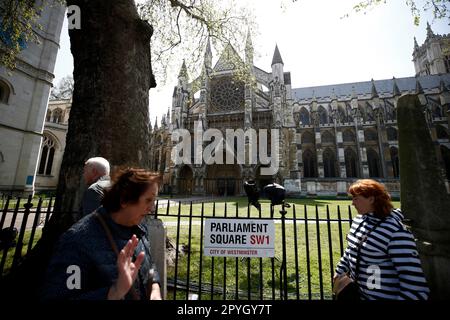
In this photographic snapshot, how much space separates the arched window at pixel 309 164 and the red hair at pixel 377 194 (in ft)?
96.5

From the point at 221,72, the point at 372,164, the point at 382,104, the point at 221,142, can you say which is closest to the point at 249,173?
the point at 221,142

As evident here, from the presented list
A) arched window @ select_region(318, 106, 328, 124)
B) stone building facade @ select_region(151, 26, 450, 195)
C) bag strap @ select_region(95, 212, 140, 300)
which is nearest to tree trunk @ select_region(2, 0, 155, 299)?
bag strap @ select_region(95, 212, 140, 300)

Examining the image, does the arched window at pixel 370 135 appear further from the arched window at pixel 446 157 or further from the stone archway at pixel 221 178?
the stone archway at pixel 221 178

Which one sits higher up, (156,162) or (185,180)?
(156,162)

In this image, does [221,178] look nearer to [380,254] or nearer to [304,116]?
[304,116]

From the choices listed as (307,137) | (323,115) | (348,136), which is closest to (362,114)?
(323,115)

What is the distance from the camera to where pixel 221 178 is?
2420 centimetres

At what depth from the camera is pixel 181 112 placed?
86.0 feet

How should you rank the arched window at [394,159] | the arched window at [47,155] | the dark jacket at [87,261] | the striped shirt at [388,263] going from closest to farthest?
the dark jacket at [87,261], the striped shirt at [388,263], the arched window at [47,155], the arched window at [394,159]

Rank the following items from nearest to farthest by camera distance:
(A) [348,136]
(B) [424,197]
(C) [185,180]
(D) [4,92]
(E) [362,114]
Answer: (B) [424,197]
(D) [4,92]
(C) [185,180]
(A) [348,136]
(E) [362,114]

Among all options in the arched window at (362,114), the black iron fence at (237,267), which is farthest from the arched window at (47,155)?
the arched window at (362,114)

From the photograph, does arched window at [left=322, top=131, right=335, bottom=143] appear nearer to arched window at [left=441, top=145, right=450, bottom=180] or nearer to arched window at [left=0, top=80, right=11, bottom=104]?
arched window at [left=441, top=145, right=450, bottom=180]

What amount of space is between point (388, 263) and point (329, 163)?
31.3m

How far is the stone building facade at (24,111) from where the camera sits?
38.2 feet
